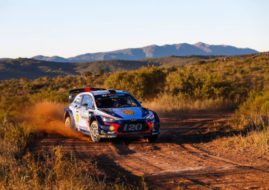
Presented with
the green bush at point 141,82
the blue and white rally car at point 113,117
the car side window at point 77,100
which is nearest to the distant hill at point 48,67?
the green bush at point 141,82

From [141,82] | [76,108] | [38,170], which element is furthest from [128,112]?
[141,82]

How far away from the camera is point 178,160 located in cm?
1205

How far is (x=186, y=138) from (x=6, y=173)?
748 cm

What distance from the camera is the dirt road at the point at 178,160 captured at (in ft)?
32.1

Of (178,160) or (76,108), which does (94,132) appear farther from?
(178,160)

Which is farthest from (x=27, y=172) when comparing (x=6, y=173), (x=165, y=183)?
(x=165, y=183)

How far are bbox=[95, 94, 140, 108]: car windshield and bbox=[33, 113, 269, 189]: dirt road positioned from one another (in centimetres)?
112

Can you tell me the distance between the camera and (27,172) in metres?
9.77

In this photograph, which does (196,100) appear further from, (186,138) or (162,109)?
(186,138)

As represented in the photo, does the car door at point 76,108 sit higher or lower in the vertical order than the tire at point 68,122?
higher

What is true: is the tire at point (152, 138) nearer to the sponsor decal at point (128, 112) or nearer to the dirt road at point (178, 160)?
the dirt road at point (178, 160)

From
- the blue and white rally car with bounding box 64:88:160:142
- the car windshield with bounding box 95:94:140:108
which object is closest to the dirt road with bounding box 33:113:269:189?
the blue and white rally car with bounding box 64:88:160:142

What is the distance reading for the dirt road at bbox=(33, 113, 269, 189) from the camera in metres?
9.77

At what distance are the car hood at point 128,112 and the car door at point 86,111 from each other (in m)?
0.59
